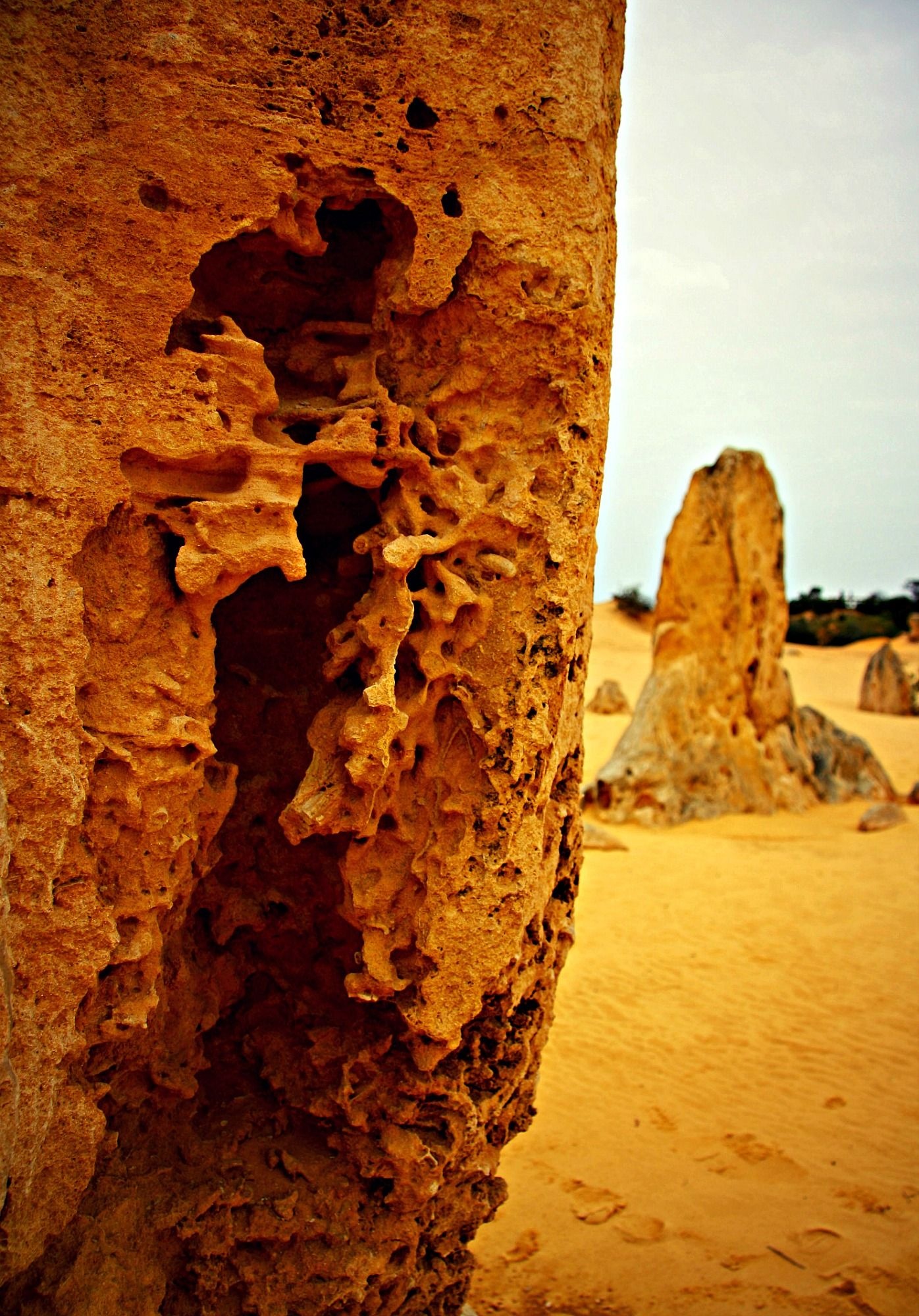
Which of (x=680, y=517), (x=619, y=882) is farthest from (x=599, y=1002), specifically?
(x=680, y=517)

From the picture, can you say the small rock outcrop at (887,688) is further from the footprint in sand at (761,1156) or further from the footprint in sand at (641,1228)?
the footprint in sand at (641,1228)

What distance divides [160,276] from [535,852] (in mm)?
1924

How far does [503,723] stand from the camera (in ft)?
9.31

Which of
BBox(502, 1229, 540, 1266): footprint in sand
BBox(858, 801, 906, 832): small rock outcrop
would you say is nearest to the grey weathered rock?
BBox(858, 801, 906, 832): small rock outcrop

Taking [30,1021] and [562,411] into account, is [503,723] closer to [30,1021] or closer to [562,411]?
[562,411]

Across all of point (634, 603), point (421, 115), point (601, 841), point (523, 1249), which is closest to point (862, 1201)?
point (523, 1249)

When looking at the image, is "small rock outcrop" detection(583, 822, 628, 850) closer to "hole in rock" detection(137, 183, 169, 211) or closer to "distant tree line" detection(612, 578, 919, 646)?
"hole in rock" detection(137, 183, 169, 211)

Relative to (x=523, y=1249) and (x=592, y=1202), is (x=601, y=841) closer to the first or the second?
(x=592, y=1202)

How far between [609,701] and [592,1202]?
627 inches

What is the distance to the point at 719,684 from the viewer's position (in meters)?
11.9

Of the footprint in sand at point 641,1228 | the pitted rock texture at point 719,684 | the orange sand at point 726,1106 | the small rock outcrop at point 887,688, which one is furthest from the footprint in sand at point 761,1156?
the small rock outcrop at point 887,688

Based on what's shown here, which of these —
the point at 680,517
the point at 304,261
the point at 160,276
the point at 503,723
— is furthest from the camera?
the point at 680,517

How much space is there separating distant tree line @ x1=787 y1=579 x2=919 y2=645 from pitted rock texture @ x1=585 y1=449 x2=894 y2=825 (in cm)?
2559

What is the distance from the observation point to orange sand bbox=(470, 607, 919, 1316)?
3879 millimetres
